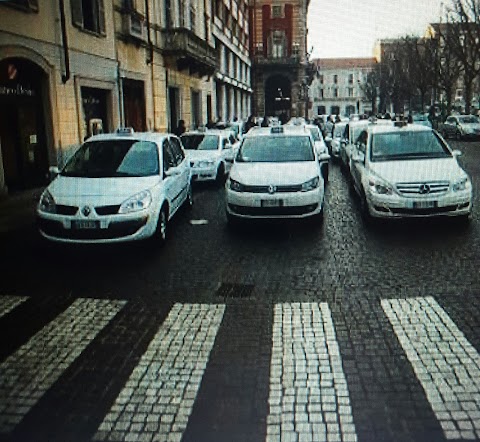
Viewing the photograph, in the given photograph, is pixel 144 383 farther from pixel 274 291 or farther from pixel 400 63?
pixel 400 63

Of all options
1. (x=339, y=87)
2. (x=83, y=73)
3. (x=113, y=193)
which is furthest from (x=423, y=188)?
(x=339, y=87)

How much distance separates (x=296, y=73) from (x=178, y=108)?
3677cm

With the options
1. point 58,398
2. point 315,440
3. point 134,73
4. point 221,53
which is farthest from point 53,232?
point 221,53

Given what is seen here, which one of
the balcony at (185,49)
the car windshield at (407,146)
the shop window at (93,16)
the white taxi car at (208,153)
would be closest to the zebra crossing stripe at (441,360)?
the car windshield at (407,146)

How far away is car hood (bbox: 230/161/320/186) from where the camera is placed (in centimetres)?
823

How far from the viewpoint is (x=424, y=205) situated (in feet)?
25.8

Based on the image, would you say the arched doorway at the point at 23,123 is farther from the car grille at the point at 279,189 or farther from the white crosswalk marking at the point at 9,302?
the white crosswalk marking at the point at 9,302

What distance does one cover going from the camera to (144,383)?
376 centimetres

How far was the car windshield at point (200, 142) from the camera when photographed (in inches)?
589

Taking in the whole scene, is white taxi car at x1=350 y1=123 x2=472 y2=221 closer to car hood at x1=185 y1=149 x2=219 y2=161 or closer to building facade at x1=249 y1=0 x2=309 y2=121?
car hood at x1=185 y1=149 x2=219 y2=161

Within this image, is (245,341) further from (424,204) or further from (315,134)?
(315,134)

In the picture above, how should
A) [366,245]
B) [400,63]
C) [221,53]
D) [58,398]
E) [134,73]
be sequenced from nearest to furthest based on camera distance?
[58,398] → [366,245] → [134,73] → [221,53] → [400,63]

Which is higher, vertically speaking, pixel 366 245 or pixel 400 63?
pixel 400 63

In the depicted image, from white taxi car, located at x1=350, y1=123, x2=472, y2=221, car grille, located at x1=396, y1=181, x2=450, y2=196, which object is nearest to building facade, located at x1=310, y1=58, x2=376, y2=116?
white taxi car, located at x1=350, y1=123, x2=472, y2=221
